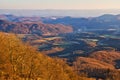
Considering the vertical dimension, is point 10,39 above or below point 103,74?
above

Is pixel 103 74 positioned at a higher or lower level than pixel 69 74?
lower

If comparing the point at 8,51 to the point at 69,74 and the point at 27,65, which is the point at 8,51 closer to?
the point at 27,65

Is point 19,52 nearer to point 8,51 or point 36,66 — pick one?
point 8,51

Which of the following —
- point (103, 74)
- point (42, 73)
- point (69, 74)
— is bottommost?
point (103, 74)

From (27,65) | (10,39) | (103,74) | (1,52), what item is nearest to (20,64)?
(27,65)

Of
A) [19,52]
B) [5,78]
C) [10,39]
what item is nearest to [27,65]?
[19,52]

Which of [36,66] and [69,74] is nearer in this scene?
[36,66]

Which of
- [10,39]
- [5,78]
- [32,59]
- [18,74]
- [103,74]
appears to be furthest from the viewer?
[103,74]

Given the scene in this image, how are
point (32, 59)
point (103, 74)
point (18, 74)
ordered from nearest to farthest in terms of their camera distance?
point (18, 74), point (32, 59), point (103, 74)

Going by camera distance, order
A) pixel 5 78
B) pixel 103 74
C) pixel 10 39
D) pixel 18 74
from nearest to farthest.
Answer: pixel 5 78 → pixel 18 74 → pixel 10 39 → pixel 103 74
